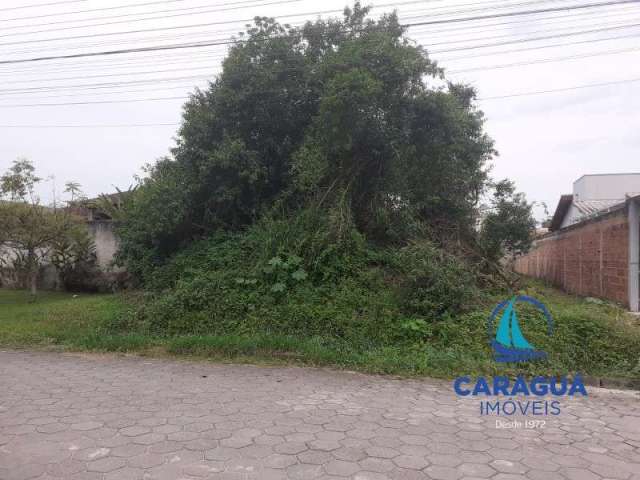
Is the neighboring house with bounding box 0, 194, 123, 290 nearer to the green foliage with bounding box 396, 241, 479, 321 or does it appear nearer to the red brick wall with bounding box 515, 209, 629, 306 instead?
the green foliage with bounding box 396, 241, 479, 321

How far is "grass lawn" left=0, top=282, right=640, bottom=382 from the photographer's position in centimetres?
586

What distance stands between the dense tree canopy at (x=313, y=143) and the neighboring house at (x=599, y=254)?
3192 millimetres

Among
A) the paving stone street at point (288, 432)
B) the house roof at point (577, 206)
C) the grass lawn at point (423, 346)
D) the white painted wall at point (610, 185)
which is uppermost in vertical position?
the white painted wall at point (610, 185)

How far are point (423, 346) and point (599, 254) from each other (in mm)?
5909

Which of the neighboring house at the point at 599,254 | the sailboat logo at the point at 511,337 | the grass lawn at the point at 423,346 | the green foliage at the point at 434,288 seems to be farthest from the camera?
the neighboring house at the point at 599,254

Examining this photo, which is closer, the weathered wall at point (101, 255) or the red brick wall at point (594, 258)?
the red brick wall at point (594, 258)

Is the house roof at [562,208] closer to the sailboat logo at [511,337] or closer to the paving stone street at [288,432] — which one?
the sailboat logo at [511,337]

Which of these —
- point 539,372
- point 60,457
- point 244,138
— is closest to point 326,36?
point 244,138

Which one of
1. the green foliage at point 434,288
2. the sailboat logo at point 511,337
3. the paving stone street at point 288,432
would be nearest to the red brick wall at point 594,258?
the sailboat logo at point 511,337

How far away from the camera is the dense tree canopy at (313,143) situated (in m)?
8.89

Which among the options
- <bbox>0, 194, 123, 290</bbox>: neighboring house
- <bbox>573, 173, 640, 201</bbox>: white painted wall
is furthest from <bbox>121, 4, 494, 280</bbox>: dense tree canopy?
<bbox>573, 173, 640, 201</bbox>: white painted wall

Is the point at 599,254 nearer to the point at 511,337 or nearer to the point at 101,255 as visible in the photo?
the point at 511,337

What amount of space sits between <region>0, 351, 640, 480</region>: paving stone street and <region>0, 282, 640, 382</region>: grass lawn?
49cm

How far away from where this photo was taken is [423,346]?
6.56 meters
